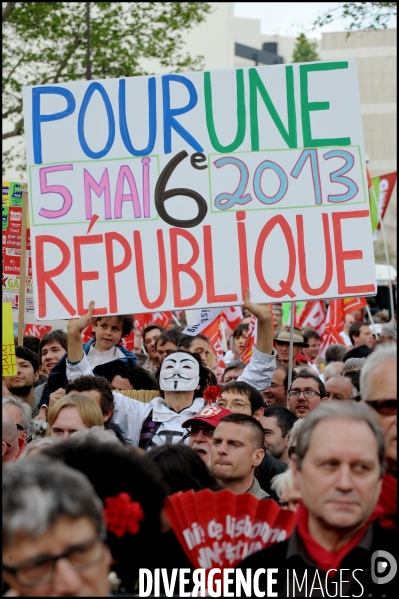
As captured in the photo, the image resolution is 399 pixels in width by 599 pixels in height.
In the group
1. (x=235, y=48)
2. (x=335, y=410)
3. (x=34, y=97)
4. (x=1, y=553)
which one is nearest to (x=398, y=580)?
(x=335, y=410)

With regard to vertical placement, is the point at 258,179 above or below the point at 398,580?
above

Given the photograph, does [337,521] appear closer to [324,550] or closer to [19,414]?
[324,550]

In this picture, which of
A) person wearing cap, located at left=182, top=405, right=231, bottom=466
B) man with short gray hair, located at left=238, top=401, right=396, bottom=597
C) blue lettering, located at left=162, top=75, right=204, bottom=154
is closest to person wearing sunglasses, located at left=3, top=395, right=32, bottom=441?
person wearing cap, located at left=182, top=405, right=231, bottom=466

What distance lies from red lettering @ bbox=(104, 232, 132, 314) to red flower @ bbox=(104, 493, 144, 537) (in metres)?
2.36

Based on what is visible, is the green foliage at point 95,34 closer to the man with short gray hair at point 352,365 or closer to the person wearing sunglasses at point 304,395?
the man with short gray hair at point 352,365

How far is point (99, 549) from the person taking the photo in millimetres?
2635

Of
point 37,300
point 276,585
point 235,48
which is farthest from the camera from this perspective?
point 235,48

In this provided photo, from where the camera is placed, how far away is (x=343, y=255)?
5477mm

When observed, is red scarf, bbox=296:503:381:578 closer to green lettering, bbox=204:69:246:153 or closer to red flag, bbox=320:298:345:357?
green lettering, bbox=204:69:246:153

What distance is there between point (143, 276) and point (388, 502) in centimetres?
253

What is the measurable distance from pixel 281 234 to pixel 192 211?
1.56 ft

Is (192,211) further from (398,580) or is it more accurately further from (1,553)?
(1,553)

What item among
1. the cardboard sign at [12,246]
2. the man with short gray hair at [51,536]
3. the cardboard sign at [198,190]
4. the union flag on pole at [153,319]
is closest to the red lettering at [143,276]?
the cardboard sign at [198,190]

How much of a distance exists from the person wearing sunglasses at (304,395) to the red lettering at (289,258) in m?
1.38
